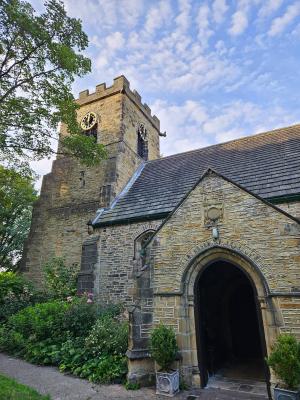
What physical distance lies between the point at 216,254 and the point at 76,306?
5.72 m

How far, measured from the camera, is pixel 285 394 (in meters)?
4.85

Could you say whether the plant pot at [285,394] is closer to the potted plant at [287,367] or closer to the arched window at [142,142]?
the potted plant at [287,367]

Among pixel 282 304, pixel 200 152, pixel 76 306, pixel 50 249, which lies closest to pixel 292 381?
pixel 282 304

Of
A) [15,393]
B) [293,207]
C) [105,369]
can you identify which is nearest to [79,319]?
[105,369]

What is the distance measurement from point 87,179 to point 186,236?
10.4 meters

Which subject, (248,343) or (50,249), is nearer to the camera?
(248,343)

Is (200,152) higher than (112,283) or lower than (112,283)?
higher

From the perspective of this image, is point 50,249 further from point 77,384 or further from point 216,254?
point 216,254

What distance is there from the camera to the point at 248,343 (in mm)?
9852

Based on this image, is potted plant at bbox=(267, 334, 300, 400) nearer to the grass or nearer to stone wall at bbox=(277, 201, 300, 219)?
stone wall at bbox=(277, 201, 300, 219)

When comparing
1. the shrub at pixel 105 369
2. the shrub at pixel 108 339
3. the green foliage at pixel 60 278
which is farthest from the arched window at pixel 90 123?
the shrub at pixel 105 369

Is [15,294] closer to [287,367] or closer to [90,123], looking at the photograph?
[90,123]

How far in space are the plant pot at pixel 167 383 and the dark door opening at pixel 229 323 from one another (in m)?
1.66

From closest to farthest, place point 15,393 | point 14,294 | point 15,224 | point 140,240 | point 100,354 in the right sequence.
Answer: point 15,393
point 100,354
point 140,240
point 14,294
point 15,224
